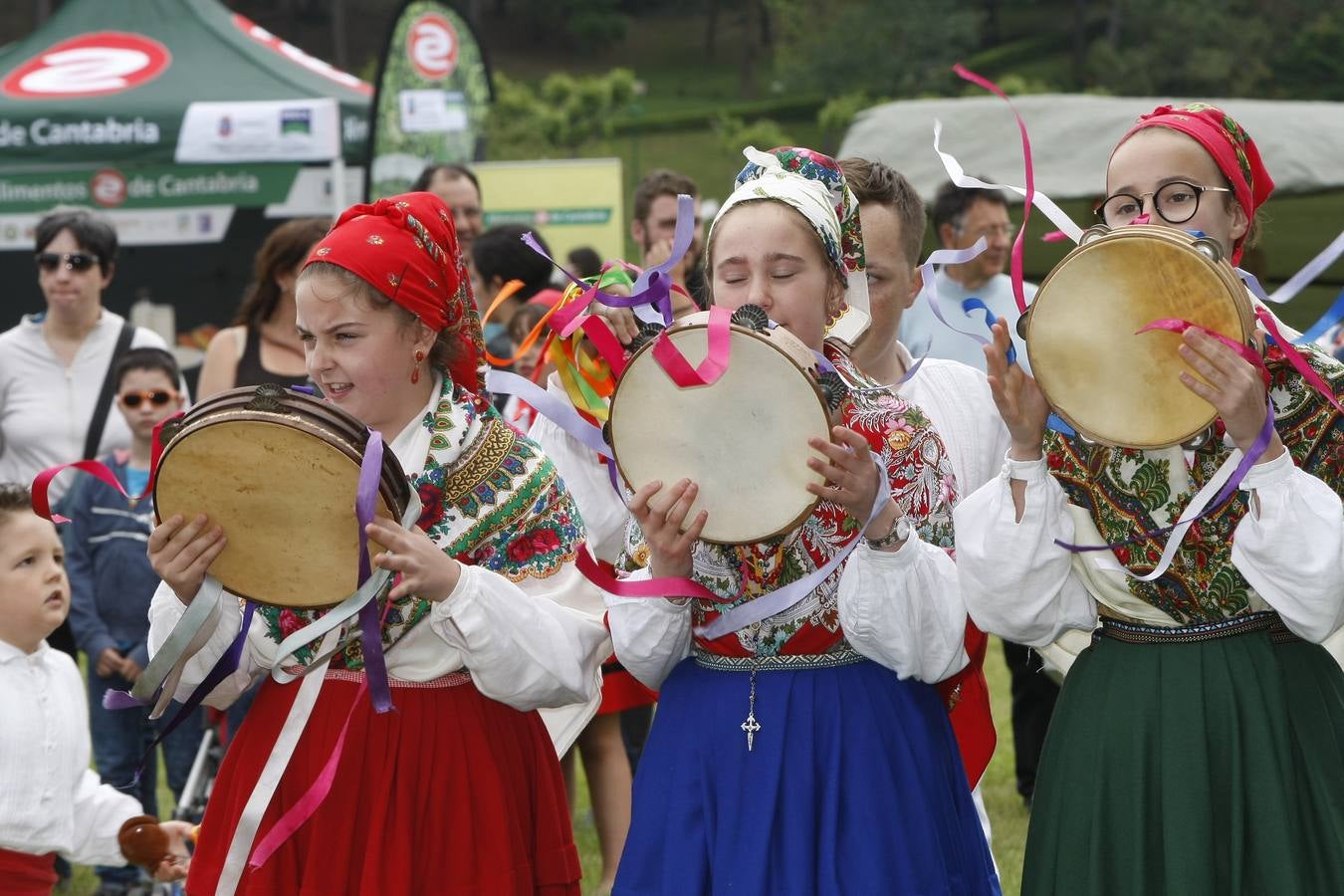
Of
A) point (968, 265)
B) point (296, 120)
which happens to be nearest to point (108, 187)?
point (296, 120)

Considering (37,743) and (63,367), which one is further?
(63,367)

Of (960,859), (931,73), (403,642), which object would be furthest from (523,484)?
(931,73)

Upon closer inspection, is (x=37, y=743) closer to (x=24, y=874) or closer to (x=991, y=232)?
(x=24, y=874)

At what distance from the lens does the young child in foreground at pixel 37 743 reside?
410cm

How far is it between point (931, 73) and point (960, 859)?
3913cm

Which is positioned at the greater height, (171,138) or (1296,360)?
(1296,360)

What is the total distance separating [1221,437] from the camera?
2768 millimetres

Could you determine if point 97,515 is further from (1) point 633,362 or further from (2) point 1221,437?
(2) point 1221,437

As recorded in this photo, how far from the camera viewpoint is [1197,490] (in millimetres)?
2795

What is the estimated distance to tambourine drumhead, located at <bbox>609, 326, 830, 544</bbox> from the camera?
268 centimetres

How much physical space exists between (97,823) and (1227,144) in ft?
10.3

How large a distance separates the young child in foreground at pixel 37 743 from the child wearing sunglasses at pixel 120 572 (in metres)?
1.44

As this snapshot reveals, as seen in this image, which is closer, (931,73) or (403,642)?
(403,642)

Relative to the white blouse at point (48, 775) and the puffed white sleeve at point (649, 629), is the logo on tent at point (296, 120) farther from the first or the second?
the puffed white sleeve at point (649, 629)
